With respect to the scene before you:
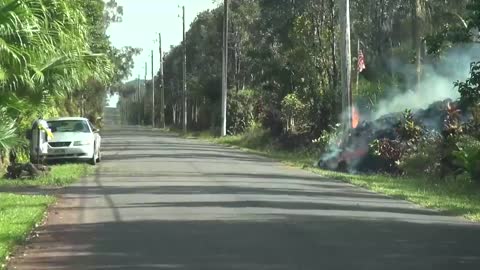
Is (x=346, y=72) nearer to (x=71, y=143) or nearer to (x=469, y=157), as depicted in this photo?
(x=469, y=157)

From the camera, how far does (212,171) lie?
73.3ft

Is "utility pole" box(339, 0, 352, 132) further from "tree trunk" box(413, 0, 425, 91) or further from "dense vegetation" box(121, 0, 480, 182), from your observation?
"tree trunk" box(413, 0, 425, 91)

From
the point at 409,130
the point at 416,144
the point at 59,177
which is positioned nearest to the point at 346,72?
the point at 409,130

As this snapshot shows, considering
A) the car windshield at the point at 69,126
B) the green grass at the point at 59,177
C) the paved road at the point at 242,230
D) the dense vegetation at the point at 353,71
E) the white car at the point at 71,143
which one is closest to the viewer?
the paved road at the point at 242,230

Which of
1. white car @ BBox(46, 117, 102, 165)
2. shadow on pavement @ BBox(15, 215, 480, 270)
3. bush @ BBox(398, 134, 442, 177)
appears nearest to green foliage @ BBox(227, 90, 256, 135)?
white car @ BBox(46, 117, 102, 165)

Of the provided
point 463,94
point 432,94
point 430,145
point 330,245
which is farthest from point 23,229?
point 432,94

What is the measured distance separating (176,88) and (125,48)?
14496 millimetres

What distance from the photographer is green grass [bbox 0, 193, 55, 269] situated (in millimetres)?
9938

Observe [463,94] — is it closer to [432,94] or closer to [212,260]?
[212,260]

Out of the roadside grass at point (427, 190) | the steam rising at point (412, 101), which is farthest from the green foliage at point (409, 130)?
the roadside grass at point (427, 190)

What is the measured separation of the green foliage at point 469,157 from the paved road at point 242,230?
2.90 m

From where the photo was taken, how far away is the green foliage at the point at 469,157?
18047 mm

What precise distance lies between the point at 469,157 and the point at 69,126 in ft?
41.5

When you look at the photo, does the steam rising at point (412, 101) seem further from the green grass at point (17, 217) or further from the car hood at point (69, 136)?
the green grass at point (17, 217)
